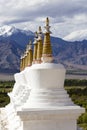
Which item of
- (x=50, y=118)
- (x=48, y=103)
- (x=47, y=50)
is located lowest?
(x=50, y=118)

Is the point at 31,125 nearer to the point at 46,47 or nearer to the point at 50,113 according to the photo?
the point at 50,113

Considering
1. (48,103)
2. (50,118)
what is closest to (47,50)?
(48,103)

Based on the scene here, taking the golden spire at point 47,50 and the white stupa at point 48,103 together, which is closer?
the white stupa at point 48,103

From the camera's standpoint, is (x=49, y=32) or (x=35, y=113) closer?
(x=35, y=113)

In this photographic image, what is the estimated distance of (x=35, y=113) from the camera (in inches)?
346

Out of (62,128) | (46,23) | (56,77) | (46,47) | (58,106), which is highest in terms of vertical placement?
(46,23)

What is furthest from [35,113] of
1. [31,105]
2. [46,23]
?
[46,23]

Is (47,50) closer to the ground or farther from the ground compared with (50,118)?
farther from the ground

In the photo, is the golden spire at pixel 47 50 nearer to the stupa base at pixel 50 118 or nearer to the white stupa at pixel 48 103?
the white stupa at pixel 48 103

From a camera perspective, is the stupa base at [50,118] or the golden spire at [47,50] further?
the golden spire at [47,50]

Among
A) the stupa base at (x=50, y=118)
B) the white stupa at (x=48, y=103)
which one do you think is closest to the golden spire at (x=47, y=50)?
the white stupa at (x=48, y=103)

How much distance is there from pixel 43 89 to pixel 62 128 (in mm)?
1054

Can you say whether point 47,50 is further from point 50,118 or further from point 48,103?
point 50,118

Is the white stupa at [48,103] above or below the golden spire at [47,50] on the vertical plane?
below
